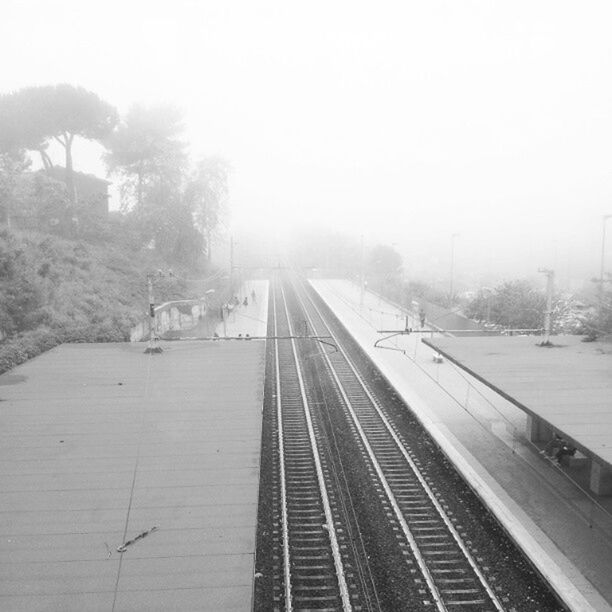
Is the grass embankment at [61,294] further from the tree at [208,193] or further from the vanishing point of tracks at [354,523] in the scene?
the tree at [208,193]

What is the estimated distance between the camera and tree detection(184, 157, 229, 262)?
4466cm

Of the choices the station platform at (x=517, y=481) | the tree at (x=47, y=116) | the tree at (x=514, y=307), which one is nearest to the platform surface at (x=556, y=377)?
the station platform at (x=517, y=481)

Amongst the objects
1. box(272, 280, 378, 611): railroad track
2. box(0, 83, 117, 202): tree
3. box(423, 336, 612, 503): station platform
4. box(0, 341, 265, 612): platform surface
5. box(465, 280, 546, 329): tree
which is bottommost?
box(272, 280, 378, 611): railroad track

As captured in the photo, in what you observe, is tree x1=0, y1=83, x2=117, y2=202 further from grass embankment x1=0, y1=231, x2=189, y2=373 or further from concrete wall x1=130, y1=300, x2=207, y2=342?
concrete wall x1=130, y1=300, x2=207, y2=342

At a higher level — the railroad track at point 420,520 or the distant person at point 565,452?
the distant person at point 565,452

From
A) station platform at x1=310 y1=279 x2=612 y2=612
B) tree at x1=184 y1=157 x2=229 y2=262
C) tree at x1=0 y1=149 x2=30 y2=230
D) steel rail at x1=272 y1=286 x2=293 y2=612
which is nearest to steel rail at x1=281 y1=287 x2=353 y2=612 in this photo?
steel rail at x1=272 y1=286 x2=293 y2=612

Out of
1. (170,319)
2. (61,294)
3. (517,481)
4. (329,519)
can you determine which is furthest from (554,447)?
(170,319)

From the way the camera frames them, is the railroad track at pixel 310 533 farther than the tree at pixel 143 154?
No

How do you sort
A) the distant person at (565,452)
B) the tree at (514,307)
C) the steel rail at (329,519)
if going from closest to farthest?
the steel rail at (329,519) < the distant person at (565,452) < the tree at (514,307)

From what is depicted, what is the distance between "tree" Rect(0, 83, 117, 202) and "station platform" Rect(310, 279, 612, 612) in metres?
27.2

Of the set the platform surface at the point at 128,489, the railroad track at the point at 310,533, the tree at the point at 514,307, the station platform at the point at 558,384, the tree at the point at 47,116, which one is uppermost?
the tree at the point at 47,116

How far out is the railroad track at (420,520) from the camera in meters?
7.76

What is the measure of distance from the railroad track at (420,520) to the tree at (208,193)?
3159 cm

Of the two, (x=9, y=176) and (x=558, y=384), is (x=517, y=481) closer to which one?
(x=558, y=384)
